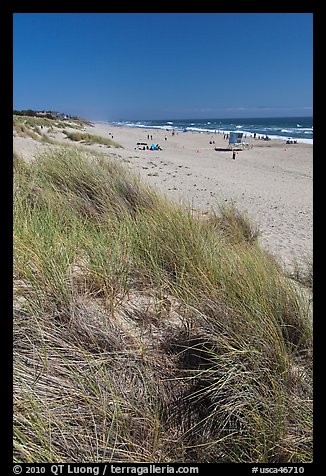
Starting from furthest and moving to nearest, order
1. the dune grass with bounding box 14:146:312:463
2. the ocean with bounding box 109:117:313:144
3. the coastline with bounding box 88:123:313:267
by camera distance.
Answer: the ocean with bounding box 109:117:313:144
the coastline with bounding box 88:123:313:267
the dune grass with bounding box 14:146:312:463

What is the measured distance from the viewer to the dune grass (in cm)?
131

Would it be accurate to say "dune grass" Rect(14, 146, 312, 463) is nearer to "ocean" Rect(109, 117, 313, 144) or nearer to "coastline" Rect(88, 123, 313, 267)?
"coastline" Rect(88, 123, 313, 267)

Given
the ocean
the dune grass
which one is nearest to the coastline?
the dune grass

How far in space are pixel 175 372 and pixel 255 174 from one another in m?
13.6

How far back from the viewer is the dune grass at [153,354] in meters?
1.31

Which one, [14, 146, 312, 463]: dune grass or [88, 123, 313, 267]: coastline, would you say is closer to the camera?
[14, 146, 312, 463]: dune grass

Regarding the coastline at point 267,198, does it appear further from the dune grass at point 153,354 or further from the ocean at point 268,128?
the ocean at point 268,128

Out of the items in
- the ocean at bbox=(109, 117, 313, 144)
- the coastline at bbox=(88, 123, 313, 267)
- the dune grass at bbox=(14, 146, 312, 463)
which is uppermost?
Answer: the ocean at bbox=(109, 117, 313, 144)

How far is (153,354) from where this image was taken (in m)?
1.67

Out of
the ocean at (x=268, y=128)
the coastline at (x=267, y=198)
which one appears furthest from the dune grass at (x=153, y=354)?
the ocean at (x=268, y=128)
